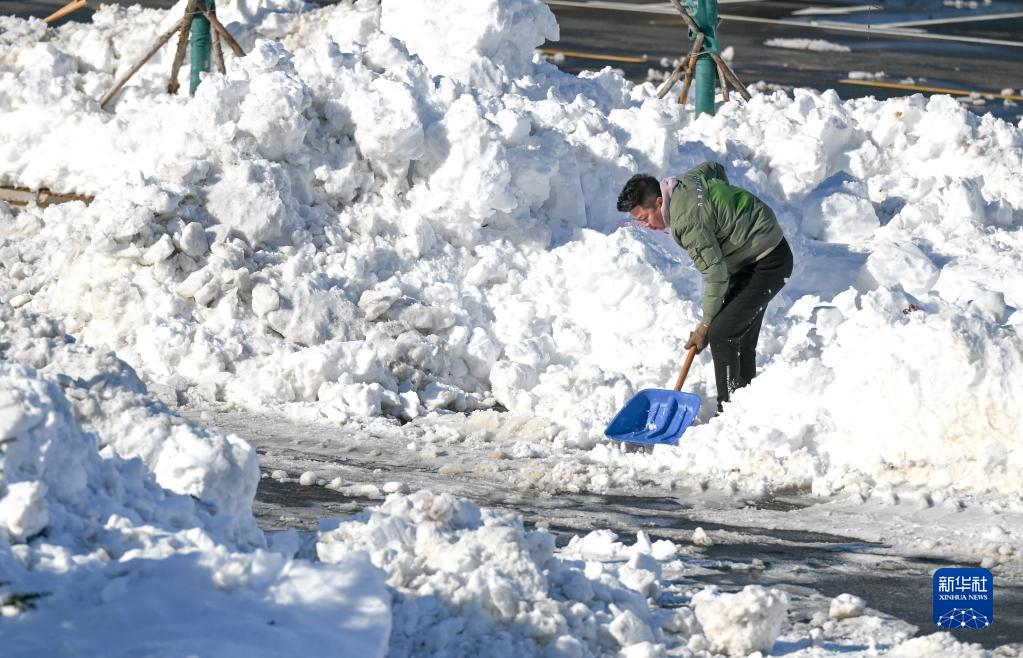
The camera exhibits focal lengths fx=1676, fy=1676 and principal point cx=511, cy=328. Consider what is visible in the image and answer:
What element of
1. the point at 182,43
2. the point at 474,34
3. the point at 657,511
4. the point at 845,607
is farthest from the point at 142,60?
the point at 845,607

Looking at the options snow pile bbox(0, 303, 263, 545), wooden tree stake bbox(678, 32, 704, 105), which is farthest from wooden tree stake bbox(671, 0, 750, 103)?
snow pile bbox(0, 303, 263, 545)

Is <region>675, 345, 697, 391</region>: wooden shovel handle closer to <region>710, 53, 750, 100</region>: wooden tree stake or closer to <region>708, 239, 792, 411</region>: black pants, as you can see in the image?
<region>708, 239, 792, 411</region>: black pants

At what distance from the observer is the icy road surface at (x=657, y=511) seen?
20.0ft

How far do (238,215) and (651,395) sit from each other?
241 cm

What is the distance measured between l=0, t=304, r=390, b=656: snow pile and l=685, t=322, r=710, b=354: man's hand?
11.0ft

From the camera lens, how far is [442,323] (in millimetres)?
8586

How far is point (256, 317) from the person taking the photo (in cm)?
847

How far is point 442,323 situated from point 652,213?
4.75ft

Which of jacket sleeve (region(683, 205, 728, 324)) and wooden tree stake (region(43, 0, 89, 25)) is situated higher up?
wooden tree stake (region(43, 0, 89, 25))

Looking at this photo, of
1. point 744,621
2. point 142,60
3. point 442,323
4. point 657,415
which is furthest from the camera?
point 142,60

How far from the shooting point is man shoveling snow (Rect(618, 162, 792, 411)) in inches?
302

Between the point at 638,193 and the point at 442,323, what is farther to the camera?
the point at 442,323

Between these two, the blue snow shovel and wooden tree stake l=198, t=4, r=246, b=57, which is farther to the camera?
wooden tree stake l=198, t=4, r=246, b=57

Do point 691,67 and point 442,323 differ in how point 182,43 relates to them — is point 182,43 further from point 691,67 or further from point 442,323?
point 691,67
